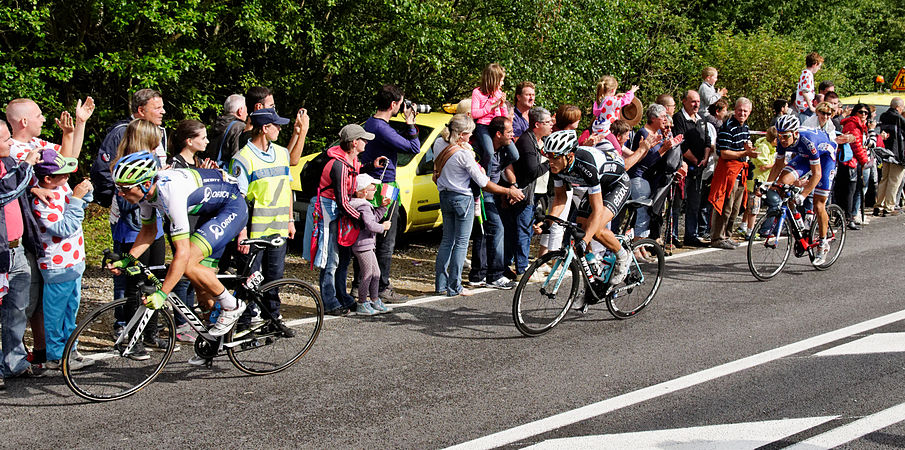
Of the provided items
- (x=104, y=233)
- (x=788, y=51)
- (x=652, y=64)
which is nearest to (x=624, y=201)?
(x=104, y=233)

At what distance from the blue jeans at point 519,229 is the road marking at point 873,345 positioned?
11.5 ft

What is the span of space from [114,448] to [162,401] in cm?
80

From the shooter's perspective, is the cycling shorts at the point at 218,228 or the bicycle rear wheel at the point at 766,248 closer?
the cycling shorts at the point at 218,228

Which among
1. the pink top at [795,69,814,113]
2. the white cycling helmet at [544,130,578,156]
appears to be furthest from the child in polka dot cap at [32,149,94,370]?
the pink top at [795,69,814,113]

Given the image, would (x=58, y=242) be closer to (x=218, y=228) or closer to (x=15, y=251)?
(x=15, y=251)

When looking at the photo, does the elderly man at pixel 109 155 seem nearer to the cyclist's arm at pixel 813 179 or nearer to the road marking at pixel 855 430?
the road marking at pixel 855 430

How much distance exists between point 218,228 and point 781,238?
6557 mm

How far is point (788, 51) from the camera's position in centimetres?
1977

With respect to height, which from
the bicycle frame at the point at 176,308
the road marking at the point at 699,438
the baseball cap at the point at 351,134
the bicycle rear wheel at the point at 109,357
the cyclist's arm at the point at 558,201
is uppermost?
the baseball cap at the point at 351,134

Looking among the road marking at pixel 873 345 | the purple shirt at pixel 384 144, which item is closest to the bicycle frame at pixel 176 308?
the purple shirt at pixel 384 144

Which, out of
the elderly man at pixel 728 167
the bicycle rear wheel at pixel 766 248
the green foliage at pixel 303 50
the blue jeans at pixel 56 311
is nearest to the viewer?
the blue jeans at pixel 56 311

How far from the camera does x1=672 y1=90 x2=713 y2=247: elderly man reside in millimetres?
11766

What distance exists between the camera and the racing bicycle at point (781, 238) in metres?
10.1

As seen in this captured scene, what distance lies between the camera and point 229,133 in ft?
26.3
